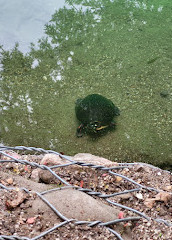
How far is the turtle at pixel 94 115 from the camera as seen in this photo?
2.57 meters

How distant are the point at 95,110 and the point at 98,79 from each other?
1.91ft

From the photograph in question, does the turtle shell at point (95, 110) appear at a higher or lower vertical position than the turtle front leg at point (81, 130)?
higher

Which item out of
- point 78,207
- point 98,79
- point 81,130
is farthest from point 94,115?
point 78,207

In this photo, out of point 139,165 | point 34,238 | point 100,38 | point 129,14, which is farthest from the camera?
point 129,14

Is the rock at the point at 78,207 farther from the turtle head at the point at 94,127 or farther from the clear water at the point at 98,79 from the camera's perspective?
the turtle head at the point at 94,127

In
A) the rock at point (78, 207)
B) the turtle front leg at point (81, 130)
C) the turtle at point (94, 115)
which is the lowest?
the rock at point (78, 207)

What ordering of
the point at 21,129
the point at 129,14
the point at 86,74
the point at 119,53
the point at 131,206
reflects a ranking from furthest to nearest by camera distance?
the point at 129,14
the point at 119,53
the point at 86,74
the point at 21,129
the point at 131,206

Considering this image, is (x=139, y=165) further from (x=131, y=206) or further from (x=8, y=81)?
(x=8, y=81)

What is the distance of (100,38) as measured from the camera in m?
3.63

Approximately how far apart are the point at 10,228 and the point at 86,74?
234 centimetres

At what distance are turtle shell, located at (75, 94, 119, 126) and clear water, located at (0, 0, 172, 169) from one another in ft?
0.38

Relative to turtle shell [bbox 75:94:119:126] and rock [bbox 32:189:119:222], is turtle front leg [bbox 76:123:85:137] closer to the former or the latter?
turtle shell [bbox 75:94:119:126]

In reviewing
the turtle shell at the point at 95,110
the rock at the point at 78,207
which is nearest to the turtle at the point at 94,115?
the turtle shell at the point at 95,110

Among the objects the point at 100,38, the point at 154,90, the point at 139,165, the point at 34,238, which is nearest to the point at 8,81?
the point at 100,38
